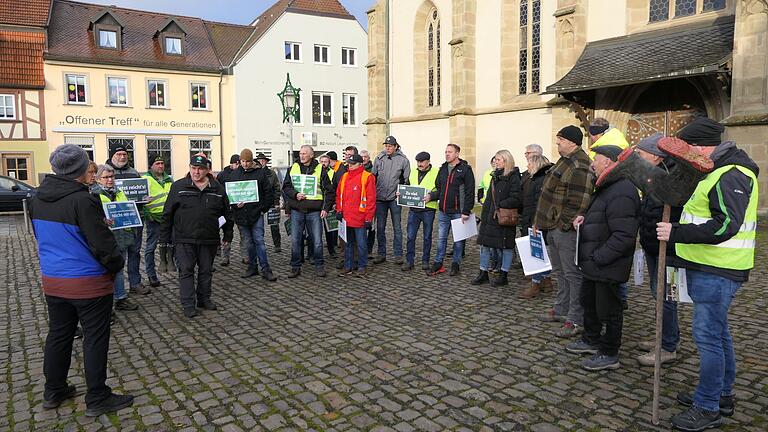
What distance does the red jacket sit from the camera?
8531mm

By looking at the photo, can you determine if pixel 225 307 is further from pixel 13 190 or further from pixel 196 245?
pixel 13 190

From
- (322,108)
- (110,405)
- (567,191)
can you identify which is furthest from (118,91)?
(567,191)

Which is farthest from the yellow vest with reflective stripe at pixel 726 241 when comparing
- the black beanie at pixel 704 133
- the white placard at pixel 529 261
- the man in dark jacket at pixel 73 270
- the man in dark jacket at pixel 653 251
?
the man in dark jacket at pixel 73 270

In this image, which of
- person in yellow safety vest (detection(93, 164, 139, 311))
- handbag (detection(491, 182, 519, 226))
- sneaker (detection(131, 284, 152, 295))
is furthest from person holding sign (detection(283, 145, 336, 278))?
handbag (detection(491, 182, 519, 226))

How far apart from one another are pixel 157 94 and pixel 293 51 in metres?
8.87

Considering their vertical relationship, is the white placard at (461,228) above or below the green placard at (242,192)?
below

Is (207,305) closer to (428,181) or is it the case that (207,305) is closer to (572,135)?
(428,181)

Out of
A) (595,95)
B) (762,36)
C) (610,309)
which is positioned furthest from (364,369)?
(595,95)

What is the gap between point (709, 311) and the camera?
3680mm

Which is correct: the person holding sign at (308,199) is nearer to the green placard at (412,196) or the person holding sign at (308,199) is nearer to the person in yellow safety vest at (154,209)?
the green placard at (412,196)

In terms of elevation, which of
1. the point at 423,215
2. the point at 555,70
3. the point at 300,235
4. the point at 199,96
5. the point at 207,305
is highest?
the point at 199,96

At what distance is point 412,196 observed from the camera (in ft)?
29.7

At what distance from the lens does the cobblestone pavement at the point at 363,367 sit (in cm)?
394

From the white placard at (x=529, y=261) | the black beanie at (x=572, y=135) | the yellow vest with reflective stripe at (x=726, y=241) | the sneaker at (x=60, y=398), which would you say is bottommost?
the sneaker at (x=60, y=398)
